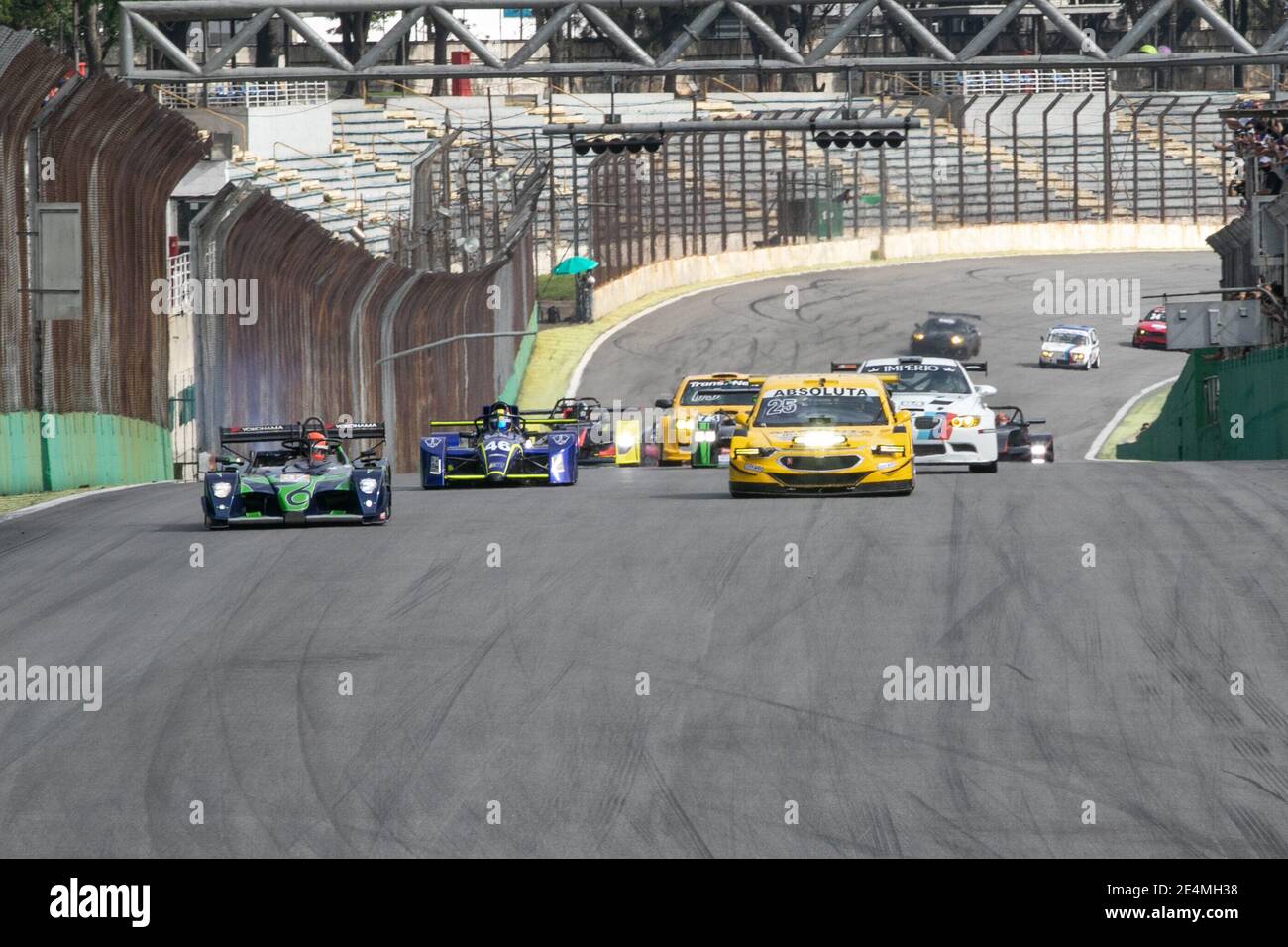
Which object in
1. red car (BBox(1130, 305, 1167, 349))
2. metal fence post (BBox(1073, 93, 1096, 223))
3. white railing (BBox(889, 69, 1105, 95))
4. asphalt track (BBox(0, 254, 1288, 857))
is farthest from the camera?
white railing (BBox(889, 69, 1105, 95))

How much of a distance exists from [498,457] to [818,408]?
3.58 m

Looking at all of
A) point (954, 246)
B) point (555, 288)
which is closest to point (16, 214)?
point (555, 288)

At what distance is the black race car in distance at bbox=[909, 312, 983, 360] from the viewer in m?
53.5

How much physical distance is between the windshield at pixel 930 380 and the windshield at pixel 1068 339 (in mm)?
29910

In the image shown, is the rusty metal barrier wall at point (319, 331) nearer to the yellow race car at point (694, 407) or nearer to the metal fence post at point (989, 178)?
the yellow race car at point (694, 407)

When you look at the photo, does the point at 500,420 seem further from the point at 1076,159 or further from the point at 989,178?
the point at 989,178

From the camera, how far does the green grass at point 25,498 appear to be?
56.9 feet

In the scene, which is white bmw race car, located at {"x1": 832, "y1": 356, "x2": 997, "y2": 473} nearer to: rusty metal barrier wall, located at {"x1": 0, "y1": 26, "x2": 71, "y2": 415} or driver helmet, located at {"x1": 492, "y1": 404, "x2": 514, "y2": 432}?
driver helmet, located at {"x1": 492, "y1": 404, "x2": 514, "y2": 432}

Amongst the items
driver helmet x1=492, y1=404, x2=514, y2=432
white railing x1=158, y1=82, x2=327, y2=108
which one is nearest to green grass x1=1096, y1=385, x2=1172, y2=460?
driver helmet x1=492, y1=404, x2=514, y2=432

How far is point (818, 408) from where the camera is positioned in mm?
19453

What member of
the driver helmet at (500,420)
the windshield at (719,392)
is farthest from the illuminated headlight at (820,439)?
the windshield at (719,392)

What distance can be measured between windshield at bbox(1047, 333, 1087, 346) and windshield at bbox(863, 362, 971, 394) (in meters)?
29.9
